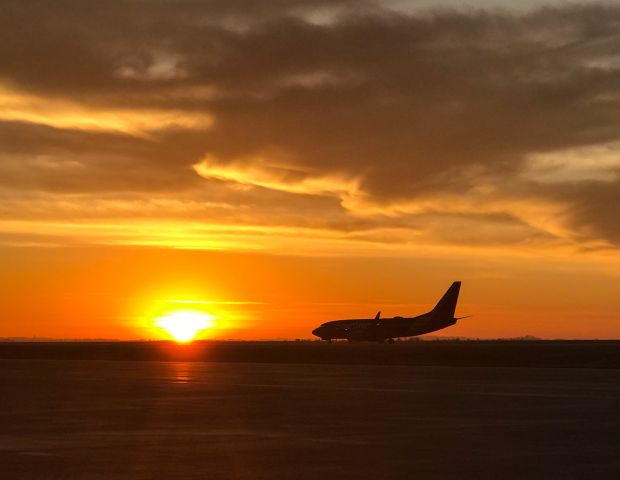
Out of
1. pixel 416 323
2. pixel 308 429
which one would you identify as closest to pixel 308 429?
pixel 308 429

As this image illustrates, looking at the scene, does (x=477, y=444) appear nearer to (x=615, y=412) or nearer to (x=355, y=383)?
(x=615, y=412)

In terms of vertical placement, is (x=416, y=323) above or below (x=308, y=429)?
above

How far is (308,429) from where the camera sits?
30.9 m

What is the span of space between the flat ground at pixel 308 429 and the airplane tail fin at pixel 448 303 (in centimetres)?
13662

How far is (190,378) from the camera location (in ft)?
198

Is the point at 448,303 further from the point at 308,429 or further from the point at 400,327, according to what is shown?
the point at 308,429

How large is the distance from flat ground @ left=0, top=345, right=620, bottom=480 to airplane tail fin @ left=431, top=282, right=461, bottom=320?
137 m

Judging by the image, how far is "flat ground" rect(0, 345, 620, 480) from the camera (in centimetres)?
2266

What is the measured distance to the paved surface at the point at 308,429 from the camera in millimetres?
22656

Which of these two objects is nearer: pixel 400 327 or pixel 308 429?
pixel 308 429

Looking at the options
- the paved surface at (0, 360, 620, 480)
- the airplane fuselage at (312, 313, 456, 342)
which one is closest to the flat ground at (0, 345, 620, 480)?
the paved surface at (0, 360, 620, 480)

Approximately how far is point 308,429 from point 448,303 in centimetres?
16516

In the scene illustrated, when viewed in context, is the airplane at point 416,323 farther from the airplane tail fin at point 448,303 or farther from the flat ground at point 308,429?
the flat ground at point 308,429

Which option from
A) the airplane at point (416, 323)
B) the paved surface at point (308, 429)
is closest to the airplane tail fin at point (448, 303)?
the airplane at point (416, 323)
